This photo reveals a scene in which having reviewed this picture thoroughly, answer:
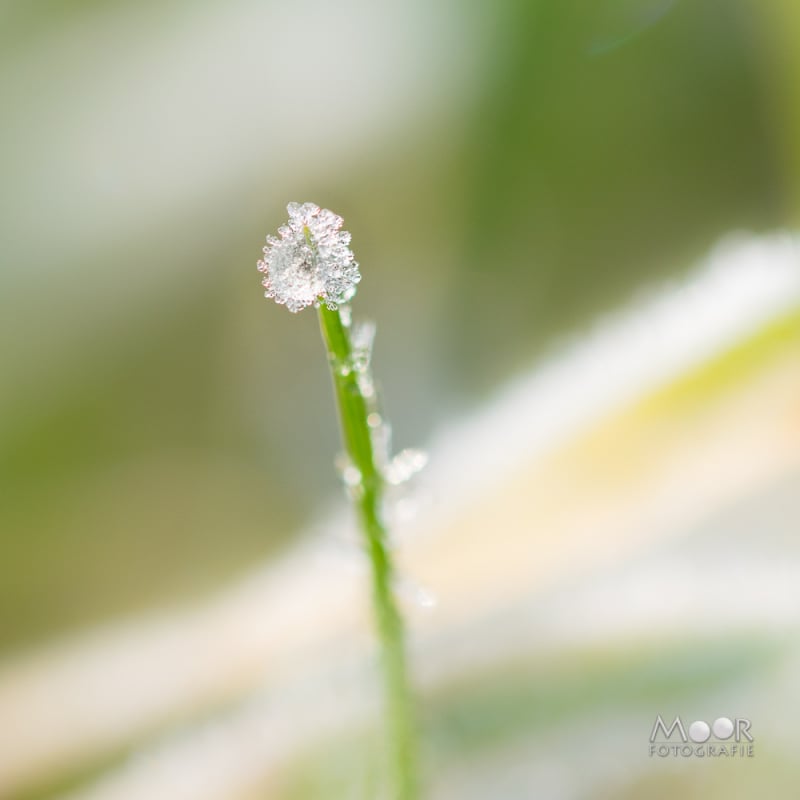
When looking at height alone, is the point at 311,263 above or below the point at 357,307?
below

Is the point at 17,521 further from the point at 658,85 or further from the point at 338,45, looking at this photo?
the point at 658,85


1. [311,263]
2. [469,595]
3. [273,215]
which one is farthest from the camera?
[273,215]

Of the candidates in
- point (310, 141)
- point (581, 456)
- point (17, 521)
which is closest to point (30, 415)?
point (17, 521)

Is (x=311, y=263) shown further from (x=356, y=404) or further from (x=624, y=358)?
(x=624, y=358)

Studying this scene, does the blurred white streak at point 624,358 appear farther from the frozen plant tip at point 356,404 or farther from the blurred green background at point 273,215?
the frozen plant tip at point 356,404

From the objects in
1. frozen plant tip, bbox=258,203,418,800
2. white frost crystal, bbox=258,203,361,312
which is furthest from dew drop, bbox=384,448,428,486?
white frost crystal, bbox=258,203,361,312

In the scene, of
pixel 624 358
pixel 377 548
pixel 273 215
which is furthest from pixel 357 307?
pixel 377 548

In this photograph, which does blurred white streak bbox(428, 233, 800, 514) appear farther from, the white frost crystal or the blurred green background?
the white frost crystal

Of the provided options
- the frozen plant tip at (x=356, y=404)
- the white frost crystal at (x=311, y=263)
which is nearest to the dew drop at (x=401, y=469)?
the frozen plant tip at (x=356, y=404)
